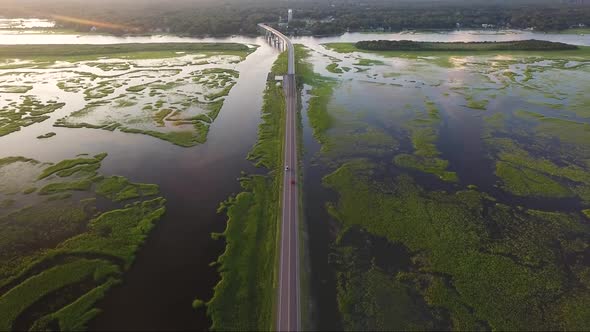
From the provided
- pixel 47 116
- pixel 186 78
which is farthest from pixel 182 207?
pixel 186 78

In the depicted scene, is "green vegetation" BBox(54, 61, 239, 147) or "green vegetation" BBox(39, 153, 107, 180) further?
"green vegetation" BBox(54, 61, 239, 147)

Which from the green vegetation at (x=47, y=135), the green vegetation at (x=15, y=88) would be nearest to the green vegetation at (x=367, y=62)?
the green vegetation at (x=47, y=135)

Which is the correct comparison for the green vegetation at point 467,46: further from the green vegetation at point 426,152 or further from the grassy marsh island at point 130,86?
the green vegetation at point 426,152

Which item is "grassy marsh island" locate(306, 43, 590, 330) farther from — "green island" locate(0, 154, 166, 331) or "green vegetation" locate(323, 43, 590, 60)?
"green vegetation" locate(323, 43, 590, 60)

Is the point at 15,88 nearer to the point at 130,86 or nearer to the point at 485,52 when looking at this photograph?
the point at 130,86

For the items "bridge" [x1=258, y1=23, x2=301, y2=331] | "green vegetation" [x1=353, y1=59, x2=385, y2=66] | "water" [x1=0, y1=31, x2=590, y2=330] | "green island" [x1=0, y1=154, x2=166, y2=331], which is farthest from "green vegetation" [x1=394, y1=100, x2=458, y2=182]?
"green vegetation" [x1=353, y1=59, x2=385, y2=66]

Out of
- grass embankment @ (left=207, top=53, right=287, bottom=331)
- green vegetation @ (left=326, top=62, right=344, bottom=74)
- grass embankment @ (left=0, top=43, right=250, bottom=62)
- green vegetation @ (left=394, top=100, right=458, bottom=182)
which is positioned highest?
grass embankment @ (left=0, top=43, right=250, bottom=62)
